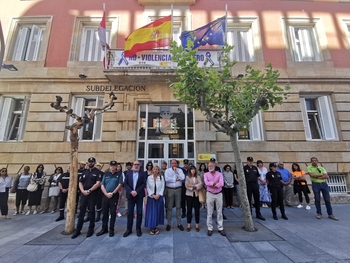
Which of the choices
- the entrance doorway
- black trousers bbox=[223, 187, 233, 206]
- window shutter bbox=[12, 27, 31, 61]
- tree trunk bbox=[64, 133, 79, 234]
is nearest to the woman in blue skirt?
tree trunk bbox=[64, 133, 79, 234]

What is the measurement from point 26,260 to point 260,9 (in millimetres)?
16410

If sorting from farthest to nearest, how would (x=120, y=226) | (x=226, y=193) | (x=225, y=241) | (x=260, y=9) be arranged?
1. (x=260, y=9)
2. (x=226, y=193)
3. (x=120, y=226)
4. (x=225, y=241)

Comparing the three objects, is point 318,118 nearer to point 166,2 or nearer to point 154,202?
point 154,202

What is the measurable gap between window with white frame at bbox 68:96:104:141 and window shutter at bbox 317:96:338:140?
1300cm

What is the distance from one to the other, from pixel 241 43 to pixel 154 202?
11405mm

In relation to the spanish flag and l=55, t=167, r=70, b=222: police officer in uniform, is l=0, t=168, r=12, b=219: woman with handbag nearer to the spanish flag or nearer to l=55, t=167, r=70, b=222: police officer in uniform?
l=55, t=167, r=70, b=222: police officer in uniform

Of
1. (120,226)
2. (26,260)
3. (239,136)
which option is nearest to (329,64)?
(239,136)

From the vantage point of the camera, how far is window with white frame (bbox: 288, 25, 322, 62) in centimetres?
1202

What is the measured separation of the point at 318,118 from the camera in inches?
438

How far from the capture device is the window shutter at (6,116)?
34.4 feet

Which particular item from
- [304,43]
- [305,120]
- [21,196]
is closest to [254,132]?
[305,120]

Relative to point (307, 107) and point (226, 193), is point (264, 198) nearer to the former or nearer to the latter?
point (226, 193)

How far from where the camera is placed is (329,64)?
37.6ft

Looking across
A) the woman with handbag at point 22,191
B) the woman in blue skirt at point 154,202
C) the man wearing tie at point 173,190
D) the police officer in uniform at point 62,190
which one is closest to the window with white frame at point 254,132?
the man wearing tie at point 173,190
